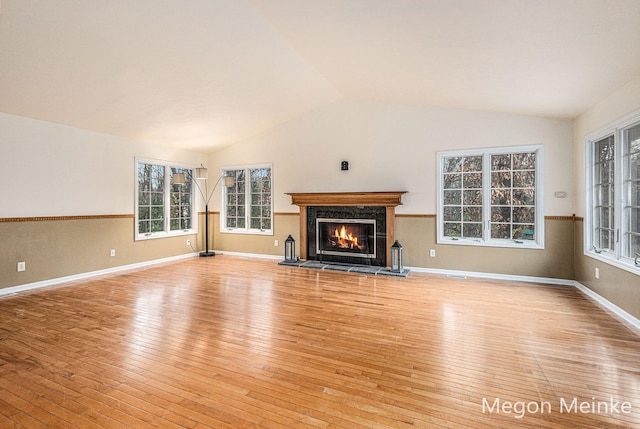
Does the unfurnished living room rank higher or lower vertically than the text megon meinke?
higher

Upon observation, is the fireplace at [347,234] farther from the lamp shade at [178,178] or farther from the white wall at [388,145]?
the lamp shade at [178,178]

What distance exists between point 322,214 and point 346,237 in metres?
0.67

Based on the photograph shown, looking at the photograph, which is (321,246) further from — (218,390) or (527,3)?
(527,3)

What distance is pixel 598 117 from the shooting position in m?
3.80

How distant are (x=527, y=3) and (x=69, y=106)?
531 cm

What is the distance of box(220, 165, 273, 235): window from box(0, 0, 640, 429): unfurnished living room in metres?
0.06

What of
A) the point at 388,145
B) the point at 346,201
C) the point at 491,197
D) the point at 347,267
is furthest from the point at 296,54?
the point at 491,197

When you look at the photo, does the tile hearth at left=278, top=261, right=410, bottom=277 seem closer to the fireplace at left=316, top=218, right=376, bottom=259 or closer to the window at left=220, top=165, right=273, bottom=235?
the fireplace at left=316, top=218, right=376, bottom=259

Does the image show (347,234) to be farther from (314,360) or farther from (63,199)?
(63,199)

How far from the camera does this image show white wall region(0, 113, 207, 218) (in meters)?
4.28

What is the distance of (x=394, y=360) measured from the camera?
2.43 metres

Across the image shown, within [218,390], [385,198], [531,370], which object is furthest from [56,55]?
[531,370]

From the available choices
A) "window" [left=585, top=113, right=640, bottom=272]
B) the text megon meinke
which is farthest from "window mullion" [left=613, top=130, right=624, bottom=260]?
the text megon meinke

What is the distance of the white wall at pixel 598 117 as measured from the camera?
123 inches
